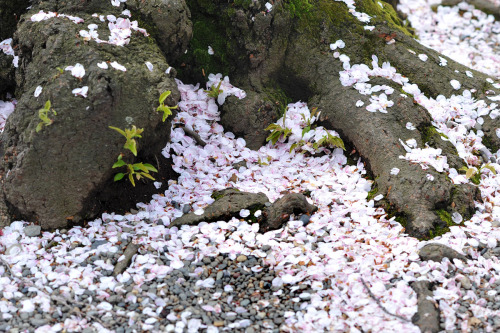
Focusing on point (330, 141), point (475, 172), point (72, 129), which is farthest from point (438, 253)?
point (72, 129)

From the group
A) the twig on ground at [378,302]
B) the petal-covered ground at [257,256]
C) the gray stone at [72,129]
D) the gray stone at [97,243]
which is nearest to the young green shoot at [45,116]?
the gray stone at [72,129]

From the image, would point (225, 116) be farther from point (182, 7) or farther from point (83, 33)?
point (83, 33)

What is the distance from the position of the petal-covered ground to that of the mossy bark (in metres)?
0.19

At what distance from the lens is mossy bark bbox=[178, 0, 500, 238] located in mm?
5086

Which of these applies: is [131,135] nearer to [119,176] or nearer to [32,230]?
[119,176]

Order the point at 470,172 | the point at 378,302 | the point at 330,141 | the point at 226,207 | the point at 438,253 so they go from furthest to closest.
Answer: the point at 330,141 → the point at 470,172 → the point at 226,207 → the point at 438,253 → the point at 378,302

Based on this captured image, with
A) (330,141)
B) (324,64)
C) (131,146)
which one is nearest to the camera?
(131,146)

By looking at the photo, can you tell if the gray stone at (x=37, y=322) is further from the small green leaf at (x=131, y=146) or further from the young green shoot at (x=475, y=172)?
the young green shoot at (x=475, y=172)

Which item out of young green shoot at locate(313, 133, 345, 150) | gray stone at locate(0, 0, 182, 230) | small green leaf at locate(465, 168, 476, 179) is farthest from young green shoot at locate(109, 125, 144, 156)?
small green leaf at locate(465, 168, 476, 179)

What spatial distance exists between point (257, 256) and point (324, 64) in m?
2.64

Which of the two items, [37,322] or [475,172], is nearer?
[37,322]

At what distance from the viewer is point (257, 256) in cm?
404

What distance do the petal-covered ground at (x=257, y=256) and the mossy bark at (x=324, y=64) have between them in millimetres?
191

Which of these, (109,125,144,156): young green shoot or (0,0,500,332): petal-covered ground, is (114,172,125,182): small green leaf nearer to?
(109,125,144,156): young green shoot
